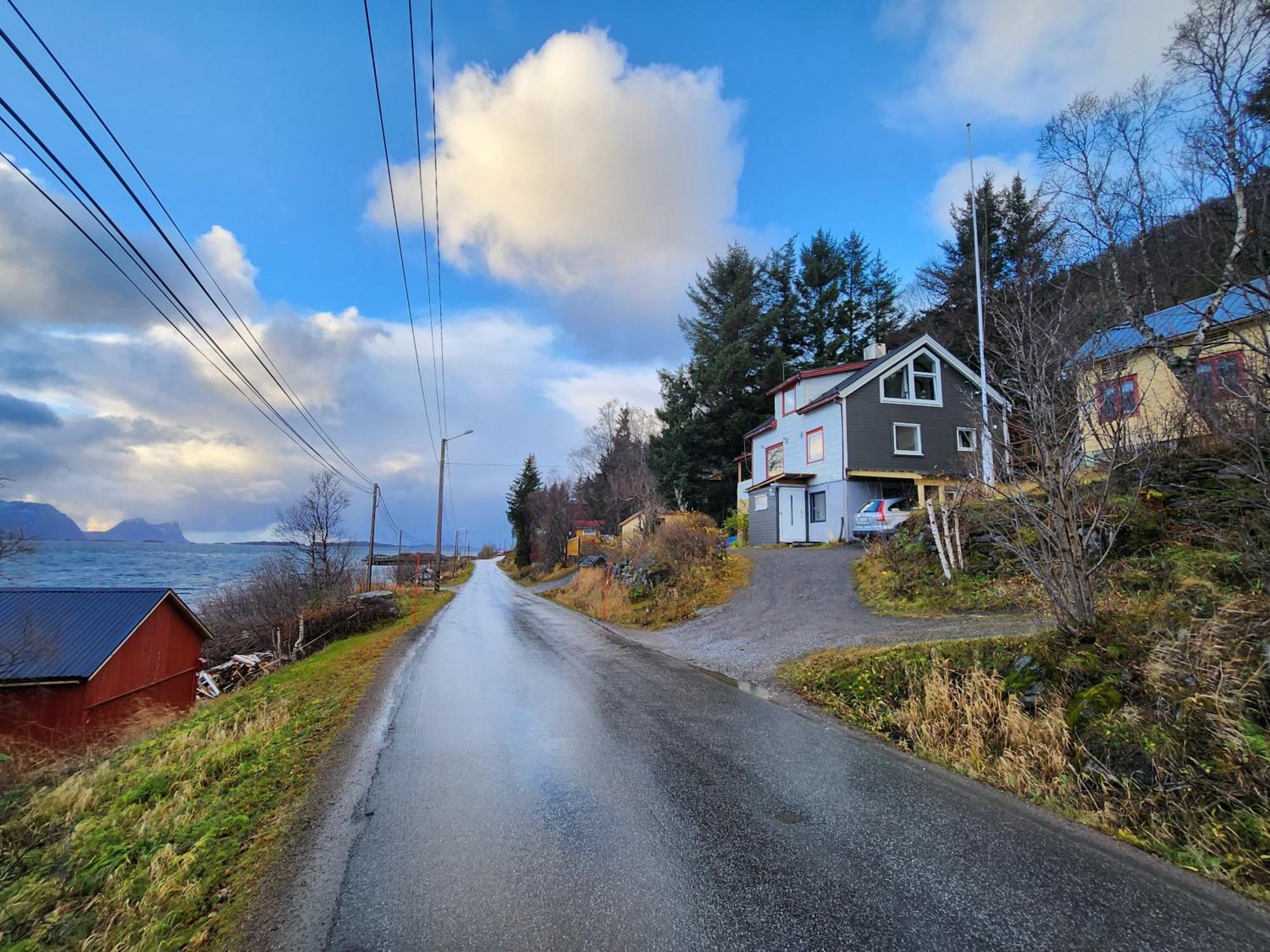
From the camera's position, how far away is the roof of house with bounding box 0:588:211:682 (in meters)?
12.5

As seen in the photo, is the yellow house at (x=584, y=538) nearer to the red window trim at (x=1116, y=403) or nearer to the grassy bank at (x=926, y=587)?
the grassy bank at (x=926, y=587)

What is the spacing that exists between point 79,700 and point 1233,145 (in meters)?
23.4

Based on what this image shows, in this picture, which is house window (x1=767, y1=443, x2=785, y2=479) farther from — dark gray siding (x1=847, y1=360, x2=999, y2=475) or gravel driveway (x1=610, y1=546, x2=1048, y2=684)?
gravel driveway (x1=610, y1=546, x2=1048, y2=684)

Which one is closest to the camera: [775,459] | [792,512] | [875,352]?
[792,512]

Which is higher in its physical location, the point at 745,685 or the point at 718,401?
the point at 718,401

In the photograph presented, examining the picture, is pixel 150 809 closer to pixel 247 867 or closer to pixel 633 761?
pixel 247 867

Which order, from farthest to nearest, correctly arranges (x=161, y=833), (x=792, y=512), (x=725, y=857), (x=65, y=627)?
(x=792, y=512), (x=65, y=627), (x=161, y=833), (x=725, y=857)

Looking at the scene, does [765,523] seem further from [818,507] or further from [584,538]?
[584,538]

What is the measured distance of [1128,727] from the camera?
4297mm

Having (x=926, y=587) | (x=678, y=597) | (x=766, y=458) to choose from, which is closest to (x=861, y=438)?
(x=766, y=458)

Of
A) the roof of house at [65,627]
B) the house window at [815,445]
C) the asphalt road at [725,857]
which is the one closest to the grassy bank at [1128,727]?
the asphalt road at [725,857]

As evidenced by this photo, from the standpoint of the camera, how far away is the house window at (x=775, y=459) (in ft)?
85.8

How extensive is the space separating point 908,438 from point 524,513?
40.5m

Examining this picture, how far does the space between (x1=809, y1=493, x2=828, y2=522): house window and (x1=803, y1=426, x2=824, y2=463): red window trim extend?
1391 mm
